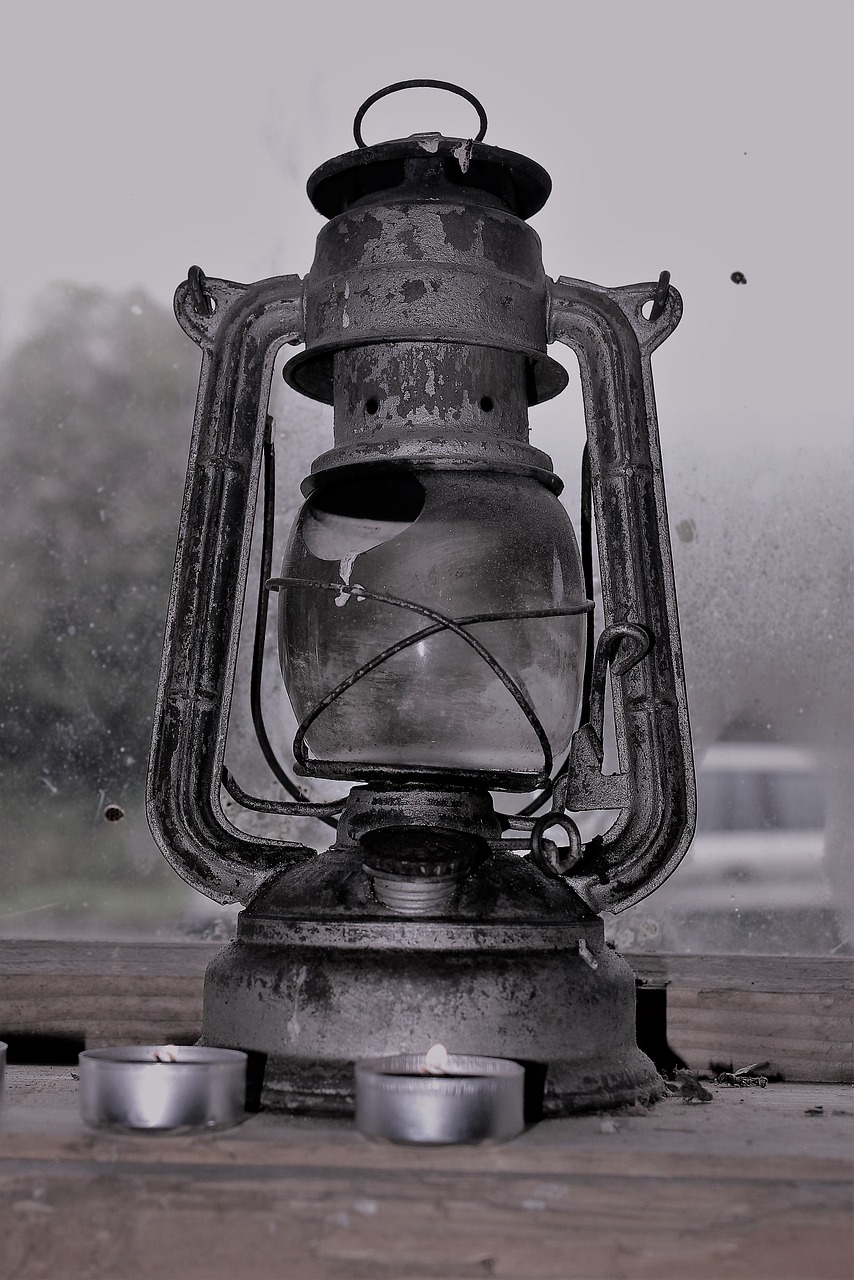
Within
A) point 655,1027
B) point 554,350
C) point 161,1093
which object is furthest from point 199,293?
point 655,1027

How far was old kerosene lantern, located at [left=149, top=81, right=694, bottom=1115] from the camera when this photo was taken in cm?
93

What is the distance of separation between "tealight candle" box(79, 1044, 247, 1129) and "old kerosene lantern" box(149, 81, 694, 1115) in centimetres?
9

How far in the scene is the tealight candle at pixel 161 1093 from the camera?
30.9 inches

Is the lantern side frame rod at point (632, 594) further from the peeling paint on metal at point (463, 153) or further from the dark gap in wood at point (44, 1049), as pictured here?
the dark gap in wood at point (44, 1049)

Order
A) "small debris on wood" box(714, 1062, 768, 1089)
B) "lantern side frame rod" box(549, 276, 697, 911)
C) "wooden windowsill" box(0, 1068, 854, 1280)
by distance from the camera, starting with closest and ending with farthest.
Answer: "wooden windowsill" box(0, 1068, 854, 1280), "lantern side frame rod" box(549, 276, 697, 911), "small debris on wood" box(714, 1062, 768, 1089)

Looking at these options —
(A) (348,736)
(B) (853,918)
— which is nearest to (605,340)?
(A) (348,736)

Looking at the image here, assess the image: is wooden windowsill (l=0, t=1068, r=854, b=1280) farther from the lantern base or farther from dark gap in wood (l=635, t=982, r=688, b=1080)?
dark gap in wood (l=635, t=982, r=688, b=1080)

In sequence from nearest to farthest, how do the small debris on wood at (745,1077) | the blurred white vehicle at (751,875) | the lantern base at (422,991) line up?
the lantern base at (422,991) → the small debris on wood at (745,1077) → the blurred white vehicle at (751,875)

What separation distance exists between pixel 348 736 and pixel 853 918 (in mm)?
583

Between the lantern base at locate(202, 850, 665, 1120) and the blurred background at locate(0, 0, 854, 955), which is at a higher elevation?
the blurred background at locate(0, 0, 854, 955)

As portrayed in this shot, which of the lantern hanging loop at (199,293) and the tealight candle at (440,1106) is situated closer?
the tealight candle at (440,1106)

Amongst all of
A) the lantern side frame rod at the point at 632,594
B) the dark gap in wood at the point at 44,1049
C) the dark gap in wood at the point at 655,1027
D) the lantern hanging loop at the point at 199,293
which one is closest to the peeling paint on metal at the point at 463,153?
the lantern side frame rod at the point at 632,594

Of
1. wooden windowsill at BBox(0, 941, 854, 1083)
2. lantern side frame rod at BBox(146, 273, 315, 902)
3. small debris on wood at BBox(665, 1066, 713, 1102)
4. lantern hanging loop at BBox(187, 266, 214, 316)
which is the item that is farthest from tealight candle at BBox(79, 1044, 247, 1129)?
lantern hanging loop at BBox(187, 266, 214, 316)

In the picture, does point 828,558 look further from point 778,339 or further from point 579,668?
point 579,668
